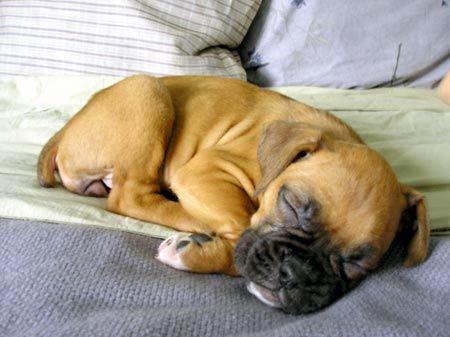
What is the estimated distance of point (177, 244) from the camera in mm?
1983

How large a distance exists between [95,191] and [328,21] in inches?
93.7

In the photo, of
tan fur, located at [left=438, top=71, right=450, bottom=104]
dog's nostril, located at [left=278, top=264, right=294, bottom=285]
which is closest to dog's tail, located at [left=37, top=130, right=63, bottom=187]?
dog's nostril, located at [left=278, top=264, right=294, bottom=285]

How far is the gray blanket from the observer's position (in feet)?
4.72

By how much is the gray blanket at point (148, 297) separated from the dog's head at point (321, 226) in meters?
0.07

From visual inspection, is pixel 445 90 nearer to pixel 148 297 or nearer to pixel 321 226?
pixel 321 226

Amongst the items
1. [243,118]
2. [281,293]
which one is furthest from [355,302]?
[243,118]

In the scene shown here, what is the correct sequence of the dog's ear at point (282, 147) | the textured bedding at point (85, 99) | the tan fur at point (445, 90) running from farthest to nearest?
the tan fur at point (445, 90) < the textured bedding at point (85, 99) < the dog's ear at point (282, 147)

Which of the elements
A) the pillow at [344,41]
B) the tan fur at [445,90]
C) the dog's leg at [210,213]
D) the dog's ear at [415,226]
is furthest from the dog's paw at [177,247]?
the tan fur at [445,90]

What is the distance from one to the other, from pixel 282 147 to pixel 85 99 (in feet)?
6.36

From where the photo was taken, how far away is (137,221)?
87.4 inches

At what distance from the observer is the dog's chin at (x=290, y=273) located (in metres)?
1.69

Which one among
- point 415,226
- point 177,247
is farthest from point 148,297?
point 415,226

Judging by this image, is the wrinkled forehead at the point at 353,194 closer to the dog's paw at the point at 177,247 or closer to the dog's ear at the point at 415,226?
the dog's ear at the point at 415,226

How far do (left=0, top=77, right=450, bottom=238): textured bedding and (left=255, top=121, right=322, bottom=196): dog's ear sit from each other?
0.53 meters
